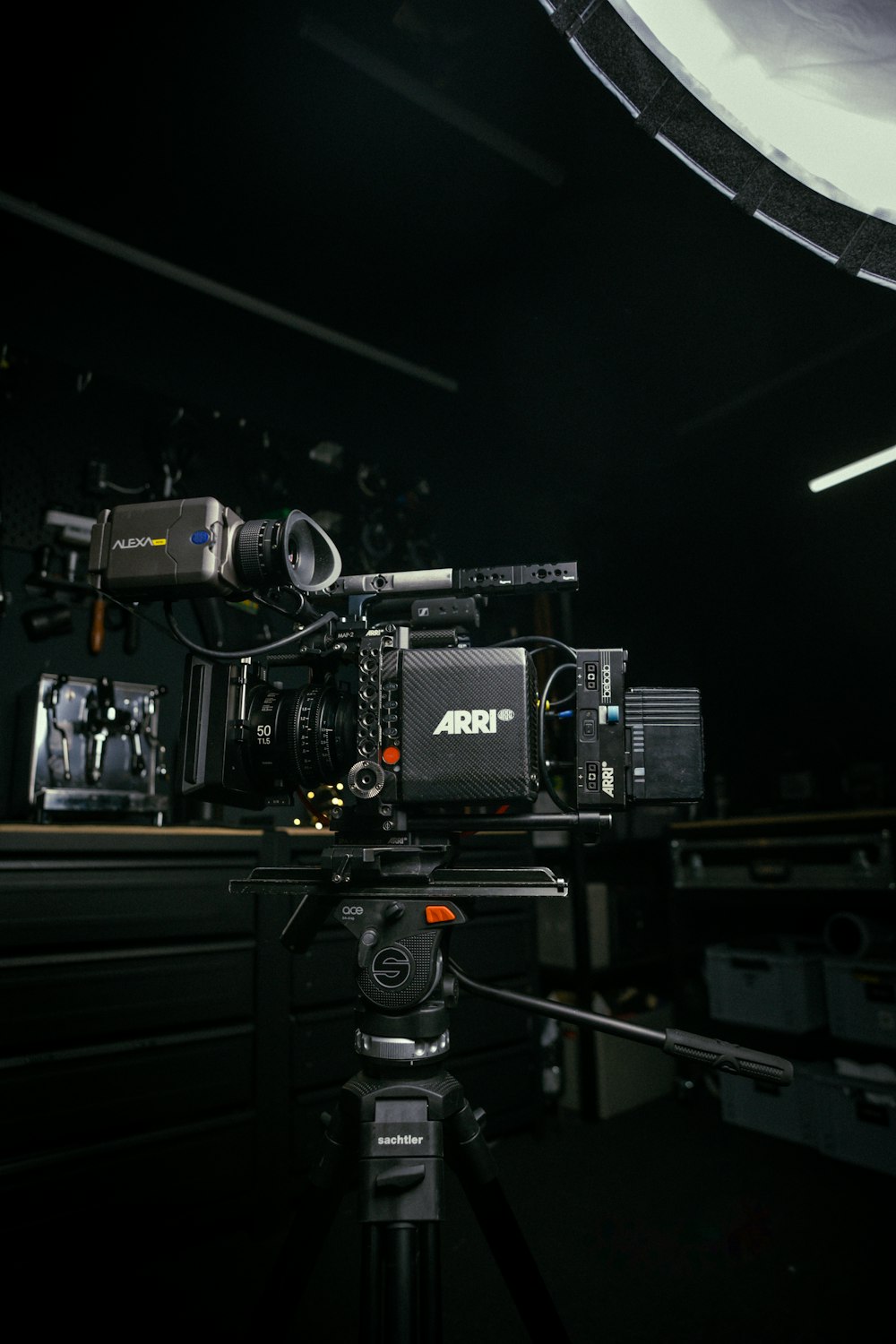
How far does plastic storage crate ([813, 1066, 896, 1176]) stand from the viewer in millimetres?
2080

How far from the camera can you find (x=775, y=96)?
0.65m

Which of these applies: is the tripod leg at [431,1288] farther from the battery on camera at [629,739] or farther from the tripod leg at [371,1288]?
the battery on camera at [629,739]

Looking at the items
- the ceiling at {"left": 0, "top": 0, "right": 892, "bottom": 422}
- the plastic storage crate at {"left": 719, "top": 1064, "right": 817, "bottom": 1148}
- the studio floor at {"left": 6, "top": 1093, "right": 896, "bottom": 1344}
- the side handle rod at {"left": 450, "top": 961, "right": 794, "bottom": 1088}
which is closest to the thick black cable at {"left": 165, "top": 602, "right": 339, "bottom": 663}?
the side handle rod at {"left": 450, "top": 961, "right": 794, "bottom": 1088}

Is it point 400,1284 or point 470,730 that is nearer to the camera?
point 400,1284

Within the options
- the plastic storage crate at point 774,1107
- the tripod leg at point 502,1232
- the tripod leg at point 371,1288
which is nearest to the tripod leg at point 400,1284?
the tripod leg at point 371,1288

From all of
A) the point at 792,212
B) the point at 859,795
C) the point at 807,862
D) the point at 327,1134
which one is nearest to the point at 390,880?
the point at 327,1134

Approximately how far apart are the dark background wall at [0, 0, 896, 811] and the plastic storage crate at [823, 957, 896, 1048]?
2.03 ft

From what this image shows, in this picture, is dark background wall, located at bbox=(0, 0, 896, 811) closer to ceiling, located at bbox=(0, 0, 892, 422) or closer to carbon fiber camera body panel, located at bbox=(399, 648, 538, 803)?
ceiling, located at bbox=(0, 0, 892, 422)

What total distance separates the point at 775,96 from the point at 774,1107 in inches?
103

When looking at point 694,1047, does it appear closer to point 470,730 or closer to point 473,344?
point 470,730

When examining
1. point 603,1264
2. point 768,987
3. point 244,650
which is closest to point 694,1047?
point 244,650

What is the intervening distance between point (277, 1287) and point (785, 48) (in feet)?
4.63

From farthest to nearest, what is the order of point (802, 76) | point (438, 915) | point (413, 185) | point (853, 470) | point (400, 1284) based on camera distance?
point (853, 470)
point (413, 185)
point (438, 915)
point (400, 1284)
point (802, 76)

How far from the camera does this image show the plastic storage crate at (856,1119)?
6.82 feet
